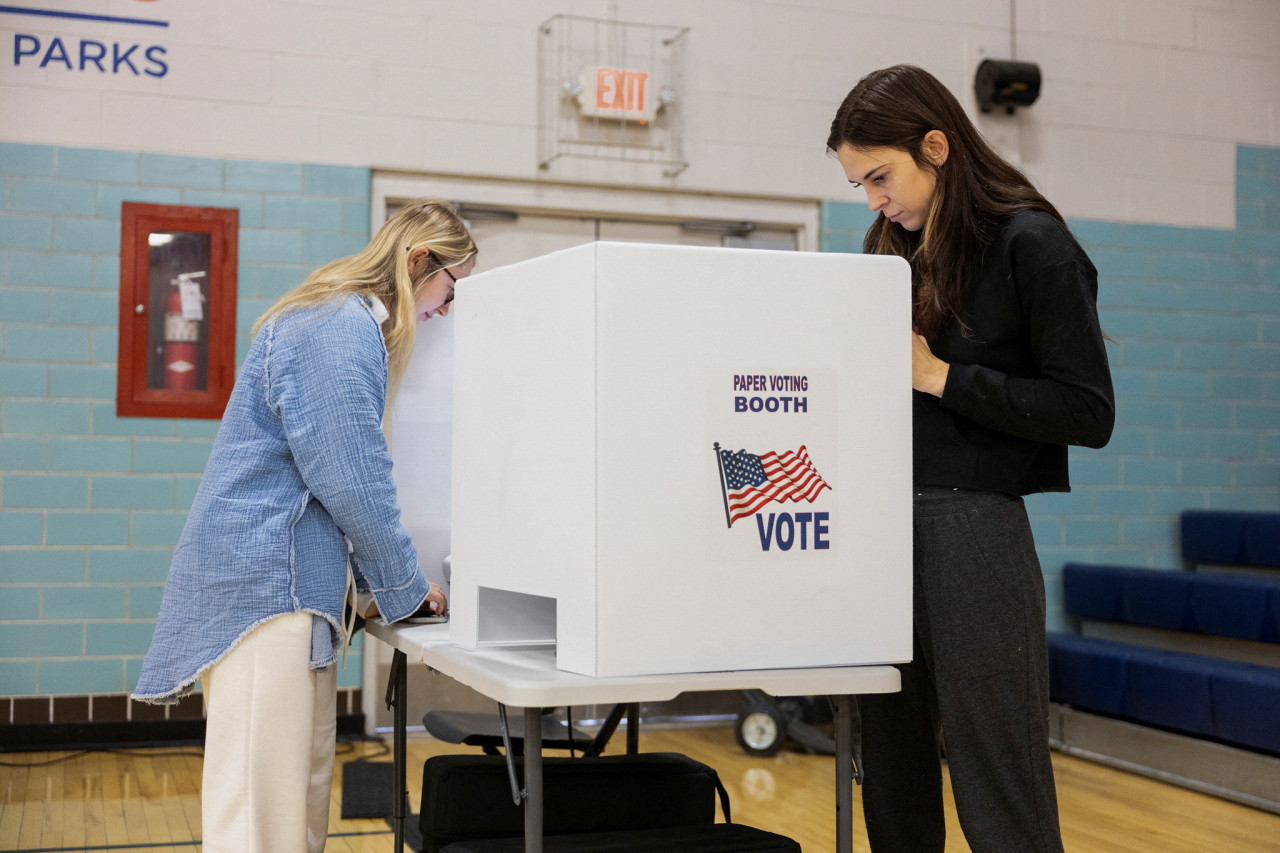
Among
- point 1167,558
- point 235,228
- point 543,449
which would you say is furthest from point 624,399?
point 1167,558

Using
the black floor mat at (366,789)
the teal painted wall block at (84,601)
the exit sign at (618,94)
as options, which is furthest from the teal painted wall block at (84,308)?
the exit sign at (618,94)

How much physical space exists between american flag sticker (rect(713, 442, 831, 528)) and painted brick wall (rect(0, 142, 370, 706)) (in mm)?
3276

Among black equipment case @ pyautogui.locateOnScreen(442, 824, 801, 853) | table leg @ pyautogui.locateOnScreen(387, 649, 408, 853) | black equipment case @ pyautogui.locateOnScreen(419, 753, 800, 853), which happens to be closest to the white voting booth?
black equipment case @ pyautogui.locateOnScreen(442, 824, 801, 853)

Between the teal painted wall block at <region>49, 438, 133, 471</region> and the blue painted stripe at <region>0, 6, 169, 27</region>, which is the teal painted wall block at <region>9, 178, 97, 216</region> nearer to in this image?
the blue painted stripe at <region>0, 6, 169, 27</region>

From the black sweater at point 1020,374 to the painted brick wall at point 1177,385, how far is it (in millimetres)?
3543

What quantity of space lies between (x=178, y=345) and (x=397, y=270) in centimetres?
260

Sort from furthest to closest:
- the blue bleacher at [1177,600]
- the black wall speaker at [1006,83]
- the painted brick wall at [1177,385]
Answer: the painted brick wall at [1177,385] → the black wall speaker at [1006,83] → the blue bleacher at [1177,600]

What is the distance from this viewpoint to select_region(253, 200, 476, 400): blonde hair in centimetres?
183

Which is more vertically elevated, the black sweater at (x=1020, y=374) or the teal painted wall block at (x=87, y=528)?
the black sweater at (x=1020, y=374)

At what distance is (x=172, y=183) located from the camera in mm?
4141

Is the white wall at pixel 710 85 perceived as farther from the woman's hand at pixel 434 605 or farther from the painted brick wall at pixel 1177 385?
the woman's hand at pixel 434 605

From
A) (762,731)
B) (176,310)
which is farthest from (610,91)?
(762,731)

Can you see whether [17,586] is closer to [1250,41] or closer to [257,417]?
[257,417]

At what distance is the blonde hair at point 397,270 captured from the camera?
1832 millimetres
